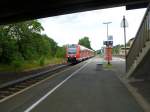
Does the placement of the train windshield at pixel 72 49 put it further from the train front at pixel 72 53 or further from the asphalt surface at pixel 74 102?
the asphalt surface at pixel 74 102

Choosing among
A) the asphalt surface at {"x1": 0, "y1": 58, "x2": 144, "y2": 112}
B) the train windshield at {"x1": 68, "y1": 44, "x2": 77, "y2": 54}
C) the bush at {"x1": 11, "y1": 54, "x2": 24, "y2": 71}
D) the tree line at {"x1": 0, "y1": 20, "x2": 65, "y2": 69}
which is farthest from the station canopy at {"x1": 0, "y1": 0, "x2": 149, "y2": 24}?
the train windshield at {"x1": 68, "y1": 44, "x2": 77, "y2": 54}

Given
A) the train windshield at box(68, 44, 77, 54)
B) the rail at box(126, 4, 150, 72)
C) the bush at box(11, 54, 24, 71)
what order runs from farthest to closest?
the train windshield at box(68, 44, 77, 54) → the bush at box(11, 54, 24, 71) → the rail at box(126, 4, 150, 72)

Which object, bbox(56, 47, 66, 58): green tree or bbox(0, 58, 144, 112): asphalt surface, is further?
bbox(56, 47, 66, 58): green tree

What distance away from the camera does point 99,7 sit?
33.6 m

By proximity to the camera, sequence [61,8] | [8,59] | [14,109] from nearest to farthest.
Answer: [14,109] < [61,8] < [8,59]

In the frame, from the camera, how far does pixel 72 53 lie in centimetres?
6191

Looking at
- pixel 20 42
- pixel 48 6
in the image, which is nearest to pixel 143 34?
pixel 48 6

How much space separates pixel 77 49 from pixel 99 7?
97.2 ft

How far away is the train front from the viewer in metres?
61.2

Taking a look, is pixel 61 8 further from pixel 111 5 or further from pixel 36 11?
pixel 111 5

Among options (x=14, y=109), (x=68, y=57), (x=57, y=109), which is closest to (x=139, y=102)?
(x=57, y=109)

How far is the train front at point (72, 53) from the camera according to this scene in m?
61.2

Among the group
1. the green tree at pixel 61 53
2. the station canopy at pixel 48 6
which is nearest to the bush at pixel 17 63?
the station canopy at pixel 48 6

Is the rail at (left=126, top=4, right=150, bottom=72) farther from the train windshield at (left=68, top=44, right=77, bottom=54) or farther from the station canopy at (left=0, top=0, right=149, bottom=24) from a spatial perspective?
the train windshield at (left=68, top=44, right=77, bottom=54)
